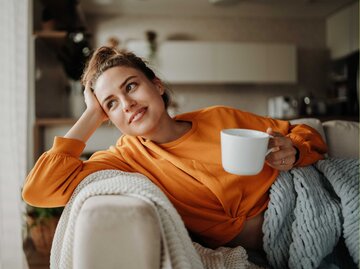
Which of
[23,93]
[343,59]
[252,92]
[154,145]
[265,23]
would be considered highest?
[265,23]

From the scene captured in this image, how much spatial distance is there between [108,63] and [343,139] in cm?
98

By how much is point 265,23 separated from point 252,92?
1.00 meters

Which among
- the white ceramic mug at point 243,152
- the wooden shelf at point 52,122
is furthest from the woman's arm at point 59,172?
the wooden shelf at point 52,122

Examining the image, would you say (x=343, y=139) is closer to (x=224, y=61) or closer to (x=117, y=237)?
(x=117, y=237)

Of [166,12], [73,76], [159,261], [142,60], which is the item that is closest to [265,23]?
[166,12]

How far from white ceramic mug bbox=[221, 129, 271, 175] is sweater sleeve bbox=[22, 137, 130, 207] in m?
0.44

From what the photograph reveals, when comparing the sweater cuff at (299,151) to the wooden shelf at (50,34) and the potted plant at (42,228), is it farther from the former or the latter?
the wooden shelf at (50,34)

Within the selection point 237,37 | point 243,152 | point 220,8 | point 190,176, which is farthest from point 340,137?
point 237,37

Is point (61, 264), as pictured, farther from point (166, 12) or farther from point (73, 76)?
point (166, 12)

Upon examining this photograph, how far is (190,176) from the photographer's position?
3.41ft

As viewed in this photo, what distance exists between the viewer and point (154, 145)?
1.10 m

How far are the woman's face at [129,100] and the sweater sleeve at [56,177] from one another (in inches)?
6.7

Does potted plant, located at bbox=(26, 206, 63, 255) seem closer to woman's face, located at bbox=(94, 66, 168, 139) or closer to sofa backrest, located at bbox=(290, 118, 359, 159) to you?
woman's face, located at bbox=(94, 66, 168, 139)

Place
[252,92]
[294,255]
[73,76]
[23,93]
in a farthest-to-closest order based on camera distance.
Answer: [252,92], [73,76], [23,93], [294,255]
